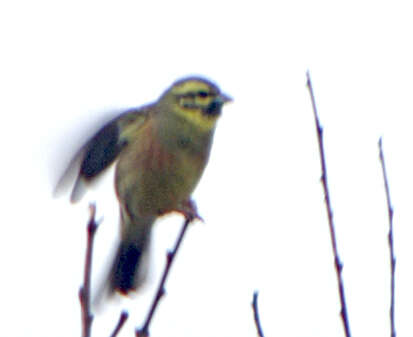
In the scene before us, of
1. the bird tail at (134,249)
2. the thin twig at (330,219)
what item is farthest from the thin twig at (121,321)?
the bird tail at (134,249)

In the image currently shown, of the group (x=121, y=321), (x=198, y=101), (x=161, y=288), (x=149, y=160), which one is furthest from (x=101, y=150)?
(x=121, y=321)

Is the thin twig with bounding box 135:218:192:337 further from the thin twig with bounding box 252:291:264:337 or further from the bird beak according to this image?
the bird beak

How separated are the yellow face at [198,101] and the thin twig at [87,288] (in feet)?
9.45

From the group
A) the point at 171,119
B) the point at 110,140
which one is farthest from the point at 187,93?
the point at 110,140

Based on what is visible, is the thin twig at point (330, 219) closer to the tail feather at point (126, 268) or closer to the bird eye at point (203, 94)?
the tail feather at point (126, 268)

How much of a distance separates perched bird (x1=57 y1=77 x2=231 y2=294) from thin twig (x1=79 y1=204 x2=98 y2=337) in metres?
2.09

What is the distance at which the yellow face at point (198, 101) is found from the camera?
5555 mm

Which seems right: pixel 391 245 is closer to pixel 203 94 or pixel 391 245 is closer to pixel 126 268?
pixel 126 268

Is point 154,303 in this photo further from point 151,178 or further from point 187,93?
point 187,93

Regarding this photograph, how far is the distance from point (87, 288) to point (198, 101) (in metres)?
3.11

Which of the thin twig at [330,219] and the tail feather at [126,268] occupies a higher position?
the thin twig at [330,219]

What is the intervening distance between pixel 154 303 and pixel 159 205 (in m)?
2.34

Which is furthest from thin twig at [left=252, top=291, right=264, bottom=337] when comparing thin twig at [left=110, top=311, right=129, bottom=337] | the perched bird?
the perched bird

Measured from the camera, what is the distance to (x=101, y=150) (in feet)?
16.8
